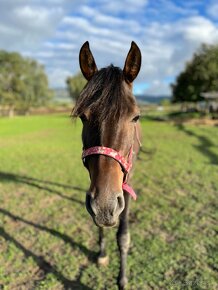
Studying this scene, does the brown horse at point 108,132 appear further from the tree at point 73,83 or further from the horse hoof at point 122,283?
the tree at point 73,83

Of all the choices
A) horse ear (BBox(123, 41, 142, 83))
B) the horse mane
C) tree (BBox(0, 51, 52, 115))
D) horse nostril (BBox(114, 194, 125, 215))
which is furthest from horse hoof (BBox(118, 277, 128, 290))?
tree (BBox(0, 51, 52, 115))

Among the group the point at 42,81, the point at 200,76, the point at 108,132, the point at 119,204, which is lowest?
the point at 119,204

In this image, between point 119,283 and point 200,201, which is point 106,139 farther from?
point 200,201

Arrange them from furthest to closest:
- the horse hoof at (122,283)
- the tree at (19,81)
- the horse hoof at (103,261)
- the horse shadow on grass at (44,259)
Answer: the tree at (19,81)
the horse hoof at (103,261)
the horse shadow on grass at (44,259)
the horse hoof at (122,283)

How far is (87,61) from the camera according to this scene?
8.11 ft

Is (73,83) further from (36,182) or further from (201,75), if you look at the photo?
(36,182)

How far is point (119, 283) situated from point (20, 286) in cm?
116

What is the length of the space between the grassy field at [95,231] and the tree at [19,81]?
43678 mm

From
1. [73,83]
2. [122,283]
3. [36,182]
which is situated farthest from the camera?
[73,83]

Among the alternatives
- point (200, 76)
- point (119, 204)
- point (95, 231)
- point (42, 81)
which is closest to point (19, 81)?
point (42, 81)

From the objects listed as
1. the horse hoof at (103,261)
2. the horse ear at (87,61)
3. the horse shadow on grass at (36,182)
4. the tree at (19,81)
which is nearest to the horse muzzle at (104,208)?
the horse ear at (87,61)

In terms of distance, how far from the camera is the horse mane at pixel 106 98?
2016 millimetres

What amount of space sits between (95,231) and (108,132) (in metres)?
2.95

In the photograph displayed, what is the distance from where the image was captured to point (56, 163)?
31.2 ft
